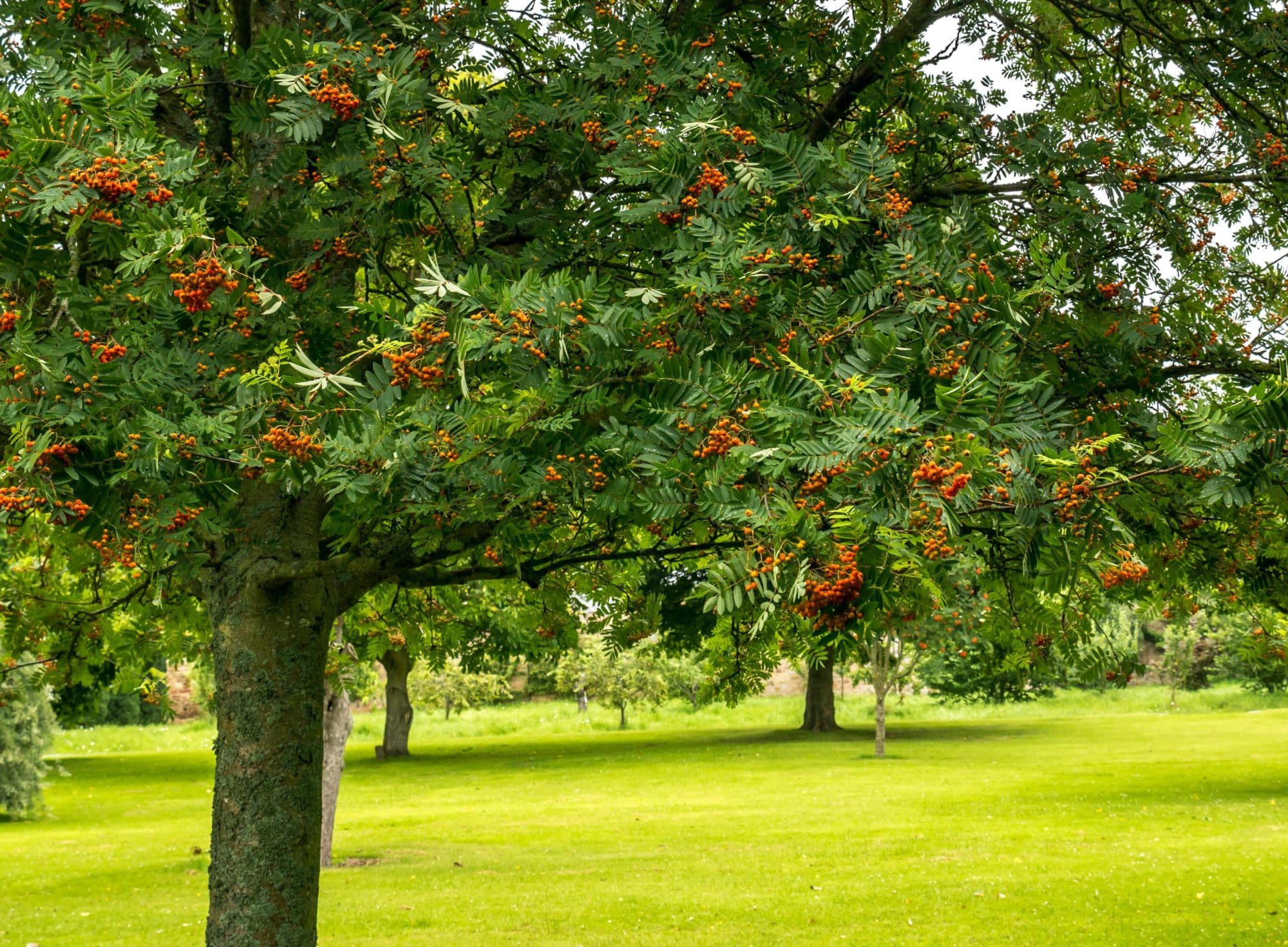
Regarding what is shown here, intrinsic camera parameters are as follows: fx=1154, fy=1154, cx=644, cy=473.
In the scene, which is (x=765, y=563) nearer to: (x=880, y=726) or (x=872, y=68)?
(x=872, y=68)

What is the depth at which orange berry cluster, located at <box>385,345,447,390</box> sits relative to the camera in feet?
13.3

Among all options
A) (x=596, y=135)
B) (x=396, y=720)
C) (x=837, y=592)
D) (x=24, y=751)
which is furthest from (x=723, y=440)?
(x=396, y=720)

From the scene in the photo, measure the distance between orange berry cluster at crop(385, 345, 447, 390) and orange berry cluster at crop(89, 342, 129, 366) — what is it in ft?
3.55

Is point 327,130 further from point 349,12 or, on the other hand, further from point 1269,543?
point 1269,543

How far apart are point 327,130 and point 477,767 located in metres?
28.4

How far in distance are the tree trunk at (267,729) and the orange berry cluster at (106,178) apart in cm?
256

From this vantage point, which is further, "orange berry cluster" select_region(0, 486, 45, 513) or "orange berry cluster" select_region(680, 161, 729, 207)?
"orange berry cluster" select_region(680, 161, 729, 207)

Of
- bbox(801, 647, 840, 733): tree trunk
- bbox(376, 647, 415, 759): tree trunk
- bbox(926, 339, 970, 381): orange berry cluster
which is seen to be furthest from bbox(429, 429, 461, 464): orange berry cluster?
bbox(801, 647, 840, 733): tree trunk

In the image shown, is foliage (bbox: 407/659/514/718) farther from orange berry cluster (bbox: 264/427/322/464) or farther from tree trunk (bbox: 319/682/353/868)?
orange berry cluster (bbox: 264/427/322/464)

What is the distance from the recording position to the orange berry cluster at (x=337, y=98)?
4.77m

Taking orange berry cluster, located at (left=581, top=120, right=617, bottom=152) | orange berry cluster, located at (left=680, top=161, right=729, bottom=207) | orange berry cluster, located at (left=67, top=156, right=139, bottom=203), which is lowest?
orange berry cluster, located at (left=67, top=156, right=139, bottom=203)

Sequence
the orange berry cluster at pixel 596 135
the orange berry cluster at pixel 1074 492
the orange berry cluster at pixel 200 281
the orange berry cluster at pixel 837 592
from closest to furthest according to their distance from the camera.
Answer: the orange berry cluster at pixel 837 592 < the orange berry cluster at pixel 1074 492 < the orange berry cluster at pixel 200 281 < the orange berry cluster at pixel 596 135

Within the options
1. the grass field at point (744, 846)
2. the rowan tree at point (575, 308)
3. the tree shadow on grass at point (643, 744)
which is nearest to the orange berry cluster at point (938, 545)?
the rowan tree at point (575, 308)

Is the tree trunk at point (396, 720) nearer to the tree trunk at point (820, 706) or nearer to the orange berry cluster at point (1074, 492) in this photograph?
the tree trunk at point (820, 706)
